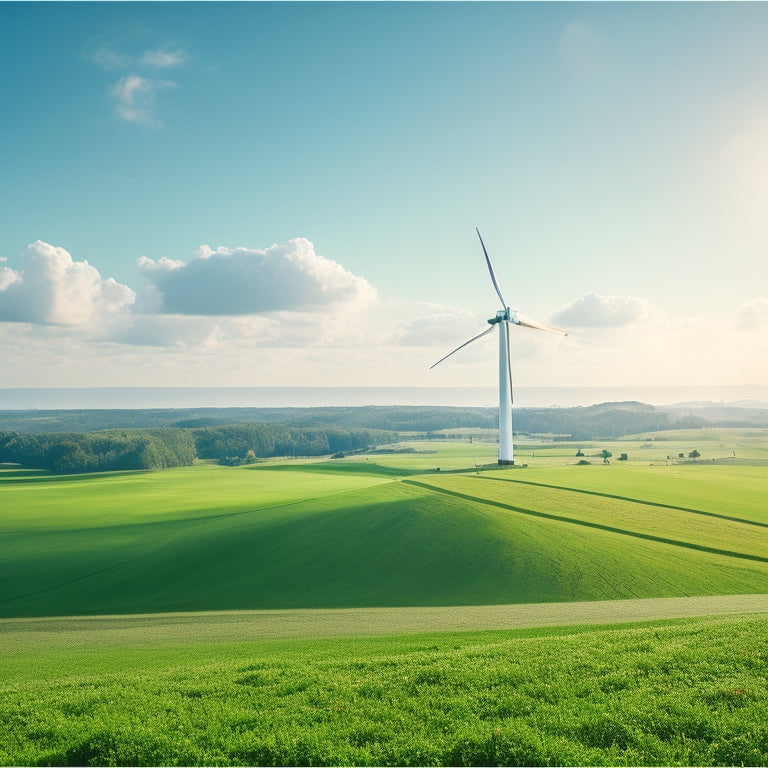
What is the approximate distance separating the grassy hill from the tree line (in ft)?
269

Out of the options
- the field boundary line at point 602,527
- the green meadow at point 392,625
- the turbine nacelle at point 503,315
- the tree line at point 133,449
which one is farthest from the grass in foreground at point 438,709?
the tree line at point 133,449

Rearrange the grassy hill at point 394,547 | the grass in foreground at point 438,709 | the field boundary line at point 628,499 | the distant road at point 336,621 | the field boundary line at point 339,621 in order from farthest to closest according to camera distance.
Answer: the field boundary line at point 628,499 → the grassy hill at point 394,547 → the distant road at point 336,621 → the field boundary line at point 339,621 → the grass in foreground at point 438,709

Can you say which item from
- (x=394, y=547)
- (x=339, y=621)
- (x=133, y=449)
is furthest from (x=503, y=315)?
(x=133, y=449)

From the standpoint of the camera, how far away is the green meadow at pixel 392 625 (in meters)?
11.6

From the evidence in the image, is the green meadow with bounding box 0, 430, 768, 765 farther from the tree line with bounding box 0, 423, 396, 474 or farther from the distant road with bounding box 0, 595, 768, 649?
the tree line with bounding box 0, 423, 396, 474

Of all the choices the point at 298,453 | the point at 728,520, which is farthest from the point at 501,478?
the point at 298,453

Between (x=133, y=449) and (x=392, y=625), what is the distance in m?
146

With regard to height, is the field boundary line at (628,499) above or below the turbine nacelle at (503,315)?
below

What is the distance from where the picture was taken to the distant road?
83.8 ft

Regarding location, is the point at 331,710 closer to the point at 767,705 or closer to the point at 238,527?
the point at 767,705

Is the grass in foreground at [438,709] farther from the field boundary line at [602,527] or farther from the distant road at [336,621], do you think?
the field boundary line at [602,527]

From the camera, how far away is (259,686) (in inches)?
590

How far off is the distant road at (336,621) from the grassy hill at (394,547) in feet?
9.60

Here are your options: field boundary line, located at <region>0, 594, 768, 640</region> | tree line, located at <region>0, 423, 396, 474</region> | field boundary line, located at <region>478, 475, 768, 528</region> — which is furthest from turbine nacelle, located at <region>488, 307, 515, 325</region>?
tree line, located at <region>0, 423, 396, 474</region>
